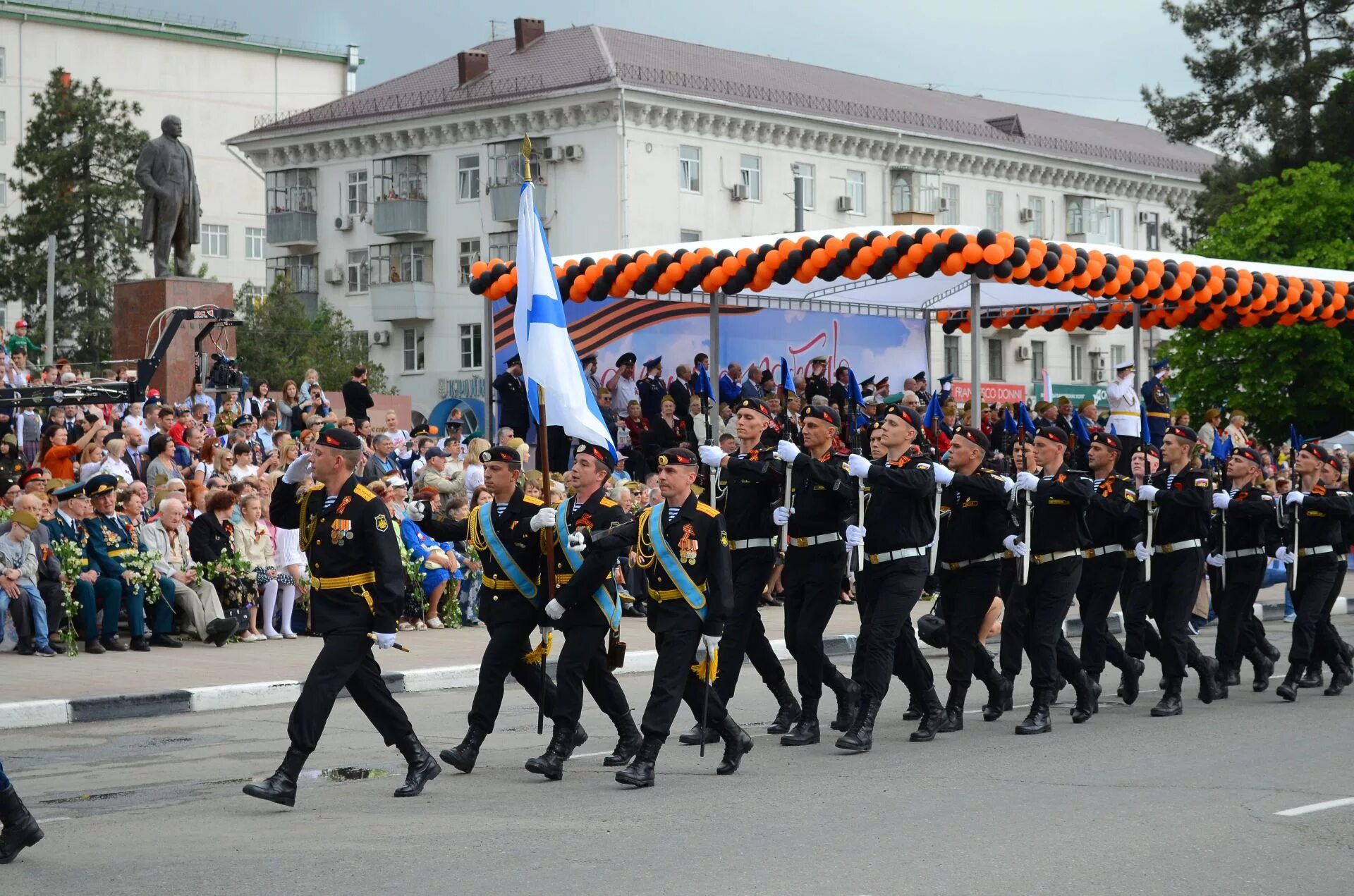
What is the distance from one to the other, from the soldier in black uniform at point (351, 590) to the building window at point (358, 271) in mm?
51459

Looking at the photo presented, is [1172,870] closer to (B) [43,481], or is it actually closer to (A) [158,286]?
(B) [43,481]

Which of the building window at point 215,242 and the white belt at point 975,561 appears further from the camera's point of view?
the building window at point 215,242

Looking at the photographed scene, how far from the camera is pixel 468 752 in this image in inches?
385

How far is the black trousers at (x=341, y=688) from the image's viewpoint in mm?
8711

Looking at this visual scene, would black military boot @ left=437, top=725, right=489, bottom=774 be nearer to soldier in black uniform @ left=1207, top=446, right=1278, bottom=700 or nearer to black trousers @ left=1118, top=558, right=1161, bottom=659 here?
black trousers @ left=1118, top=558, right=1161, bottom=659

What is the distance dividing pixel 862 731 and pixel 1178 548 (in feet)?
11.0

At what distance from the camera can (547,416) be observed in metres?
11.1

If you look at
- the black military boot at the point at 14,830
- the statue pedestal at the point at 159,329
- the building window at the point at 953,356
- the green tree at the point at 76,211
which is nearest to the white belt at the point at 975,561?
the black military boot at the point at 14,830

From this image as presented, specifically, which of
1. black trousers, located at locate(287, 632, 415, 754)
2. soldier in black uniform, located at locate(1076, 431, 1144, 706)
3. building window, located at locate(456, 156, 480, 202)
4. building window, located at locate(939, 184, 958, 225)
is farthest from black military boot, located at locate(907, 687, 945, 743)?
building window, located at locate(939, 184, 958, 225)

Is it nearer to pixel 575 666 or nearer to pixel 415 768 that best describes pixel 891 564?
pixel 575 666

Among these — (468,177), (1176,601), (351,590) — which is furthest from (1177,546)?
(468,177)

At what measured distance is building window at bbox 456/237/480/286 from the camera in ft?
186

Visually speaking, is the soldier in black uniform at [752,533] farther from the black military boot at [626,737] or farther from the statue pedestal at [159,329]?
the statue pedestal at [159,329]

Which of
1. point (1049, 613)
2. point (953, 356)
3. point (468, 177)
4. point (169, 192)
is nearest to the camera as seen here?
point (1049, 613)
